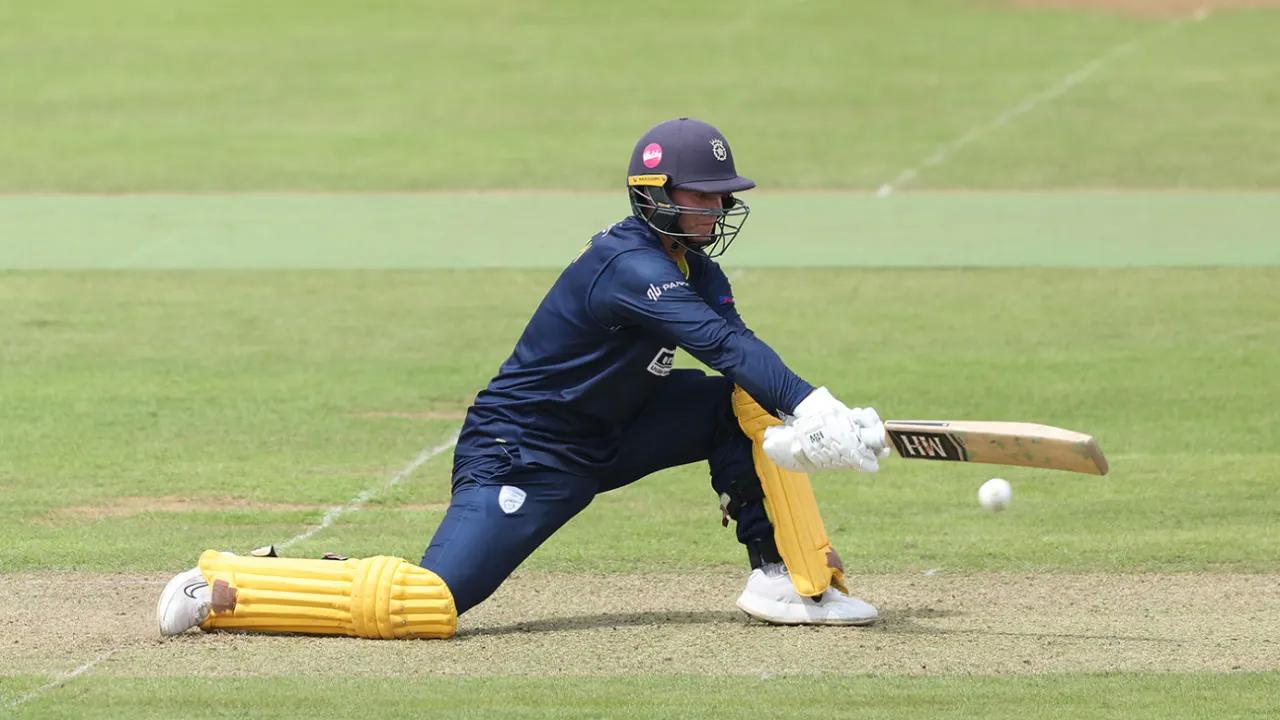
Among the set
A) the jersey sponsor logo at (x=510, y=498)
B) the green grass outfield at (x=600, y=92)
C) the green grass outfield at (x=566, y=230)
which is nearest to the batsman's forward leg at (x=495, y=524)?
the jersey sponsor logo at (x=510, y=498)

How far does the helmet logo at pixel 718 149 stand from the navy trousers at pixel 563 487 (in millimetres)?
904

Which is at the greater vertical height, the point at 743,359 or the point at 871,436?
the point at 743,359

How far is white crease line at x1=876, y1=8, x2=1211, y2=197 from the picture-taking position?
2404 cm

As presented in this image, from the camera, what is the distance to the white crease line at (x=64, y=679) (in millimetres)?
7251

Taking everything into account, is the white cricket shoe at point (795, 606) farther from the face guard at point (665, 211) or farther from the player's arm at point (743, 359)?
the face guard at point (665, 211)

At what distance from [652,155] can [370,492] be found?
3.49 meters

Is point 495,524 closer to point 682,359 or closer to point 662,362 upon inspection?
point 662,362

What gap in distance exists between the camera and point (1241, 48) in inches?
1308

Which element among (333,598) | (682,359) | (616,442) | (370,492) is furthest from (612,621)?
(682,359)

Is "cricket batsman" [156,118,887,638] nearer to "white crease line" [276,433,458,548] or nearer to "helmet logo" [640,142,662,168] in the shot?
"helmet logo" [640,142,662,168]

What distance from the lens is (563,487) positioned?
8500 mm

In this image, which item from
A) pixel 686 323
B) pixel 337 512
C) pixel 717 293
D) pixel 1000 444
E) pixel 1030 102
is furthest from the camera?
pixel 1030 102

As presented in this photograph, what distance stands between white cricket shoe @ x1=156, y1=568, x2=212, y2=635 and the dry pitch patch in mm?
74

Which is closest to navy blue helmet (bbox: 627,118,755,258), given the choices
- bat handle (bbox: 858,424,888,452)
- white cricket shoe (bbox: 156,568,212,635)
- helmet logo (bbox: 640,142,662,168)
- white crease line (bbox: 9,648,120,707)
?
helmet logo (bbox: 640,142,662,168)
